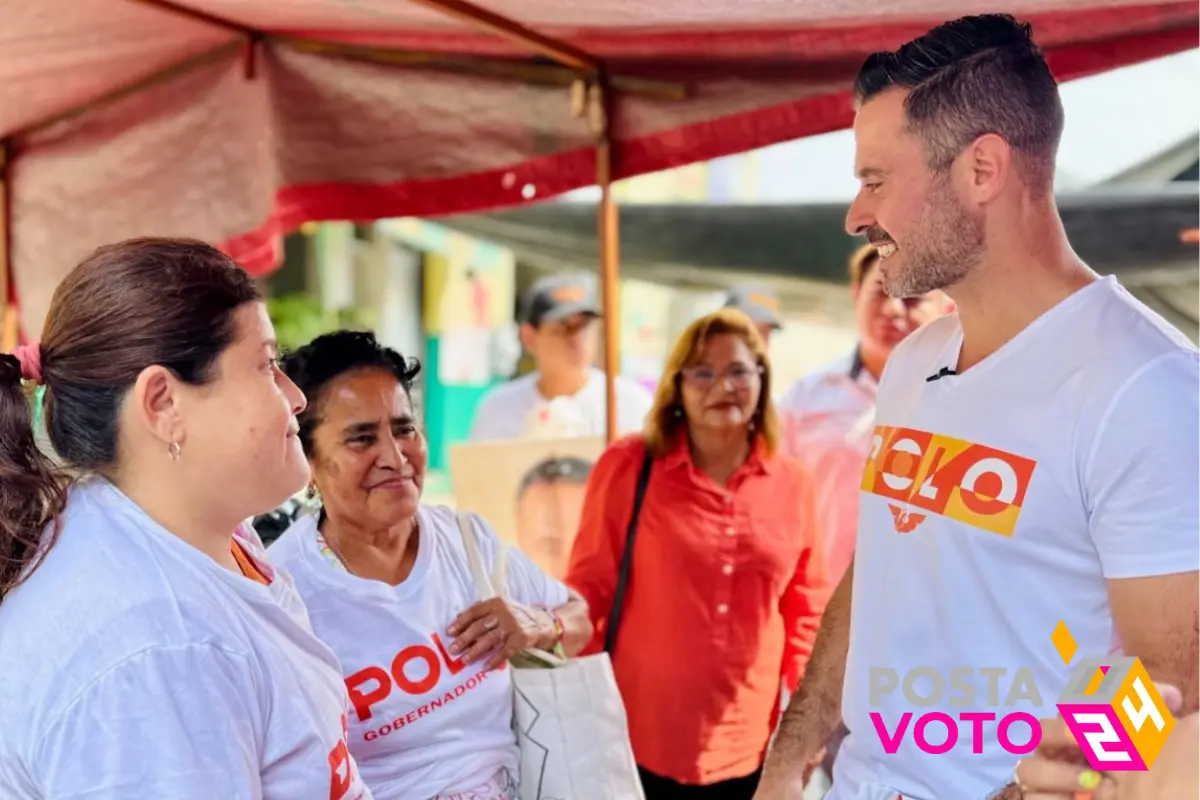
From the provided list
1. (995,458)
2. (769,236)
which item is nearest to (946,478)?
(995,458)

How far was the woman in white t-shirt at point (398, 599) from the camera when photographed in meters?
1.80

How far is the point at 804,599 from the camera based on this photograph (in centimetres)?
276

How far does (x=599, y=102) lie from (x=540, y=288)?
5.35 ft

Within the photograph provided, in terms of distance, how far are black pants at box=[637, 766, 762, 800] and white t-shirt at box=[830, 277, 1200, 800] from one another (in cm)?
107

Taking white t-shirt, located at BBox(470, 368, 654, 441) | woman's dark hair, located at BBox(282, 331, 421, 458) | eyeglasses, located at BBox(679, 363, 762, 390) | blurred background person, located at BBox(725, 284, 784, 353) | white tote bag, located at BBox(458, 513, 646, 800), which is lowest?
white tote bag, located at BBox(458, 513, 646, 800)

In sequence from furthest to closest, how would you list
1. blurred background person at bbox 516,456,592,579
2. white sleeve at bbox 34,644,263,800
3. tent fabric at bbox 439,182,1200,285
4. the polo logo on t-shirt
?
tent fabric at bbox 439,182,1200,285
blurred background person at bbox 516,456,592,579
the polo logo on t-shirt
white sleeve at bbox 34,644,263,800

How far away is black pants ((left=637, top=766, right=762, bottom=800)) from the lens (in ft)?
8.63

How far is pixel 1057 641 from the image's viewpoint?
53.9 inches

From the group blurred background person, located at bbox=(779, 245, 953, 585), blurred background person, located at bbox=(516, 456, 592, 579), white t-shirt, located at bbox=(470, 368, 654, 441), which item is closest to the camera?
blurred background person, located at bbox=(779, 245, 953, 585)

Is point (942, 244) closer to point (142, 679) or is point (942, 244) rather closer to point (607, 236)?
point (142, 679)

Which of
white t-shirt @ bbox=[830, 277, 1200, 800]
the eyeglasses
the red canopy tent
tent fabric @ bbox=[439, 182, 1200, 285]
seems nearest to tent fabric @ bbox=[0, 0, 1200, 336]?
the red canopy tent

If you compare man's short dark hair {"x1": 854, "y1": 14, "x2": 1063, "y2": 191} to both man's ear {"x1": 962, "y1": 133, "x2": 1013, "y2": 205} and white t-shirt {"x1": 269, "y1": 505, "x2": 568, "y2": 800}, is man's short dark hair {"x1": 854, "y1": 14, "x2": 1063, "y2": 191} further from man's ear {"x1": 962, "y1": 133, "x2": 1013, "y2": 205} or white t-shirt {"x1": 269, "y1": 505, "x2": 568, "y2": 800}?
white t-shirt {"x1": 269, "y1": 505, "x2": 568, "y2": 800}

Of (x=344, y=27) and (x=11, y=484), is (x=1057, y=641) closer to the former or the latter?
(x=11, y=484)

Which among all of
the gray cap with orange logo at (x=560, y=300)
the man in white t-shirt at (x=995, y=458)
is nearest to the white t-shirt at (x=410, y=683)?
the man in white t-shirt at (x=995, y=458)
